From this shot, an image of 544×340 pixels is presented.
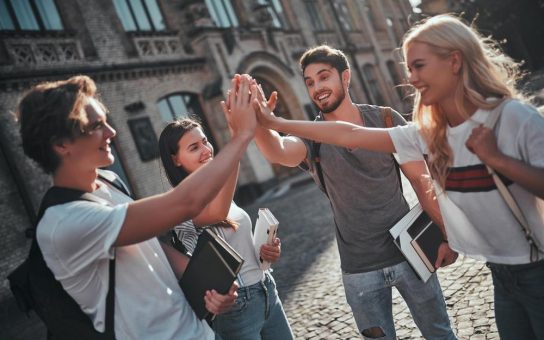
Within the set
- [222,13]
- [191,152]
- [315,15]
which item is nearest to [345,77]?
[191,152]

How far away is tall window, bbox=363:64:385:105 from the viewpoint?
72.7ft

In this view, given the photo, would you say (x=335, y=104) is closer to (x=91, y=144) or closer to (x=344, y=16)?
(x=91, y=144)

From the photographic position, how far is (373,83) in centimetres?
2261

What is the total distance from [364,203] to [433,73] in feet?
2.74

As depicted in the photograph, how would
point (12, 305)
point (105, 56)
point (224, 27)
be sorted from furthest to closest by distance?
point (224, 27) < point (105, 56) < point (12, 305)

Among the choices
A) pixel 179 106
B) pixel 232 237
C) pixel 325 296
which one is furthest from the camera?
pixel 179 106

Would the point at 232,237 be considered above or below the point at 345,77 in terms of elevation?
below

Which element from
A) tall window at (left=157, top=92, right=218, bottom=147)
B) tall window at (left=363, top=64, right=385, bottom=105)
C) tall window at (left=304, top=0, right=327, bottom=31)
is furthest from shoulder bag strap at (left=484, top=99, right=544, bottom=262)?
tall window at (left=363, top=64, right=385, bottom=105)

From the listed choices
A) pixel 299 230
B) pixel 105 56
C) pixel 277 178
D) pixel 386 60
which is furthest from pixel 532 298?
pixel 386 60

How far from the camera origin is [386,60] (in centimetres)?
2406

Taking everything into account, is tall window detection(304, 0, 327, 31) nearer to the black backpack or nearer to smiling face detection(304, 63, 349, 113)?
smiling face detection(304, 63, 349, 113)

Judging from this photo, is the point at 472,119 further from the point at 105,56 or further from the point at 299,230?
the point at 105,56

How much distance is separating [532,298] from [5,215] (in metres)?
9.37

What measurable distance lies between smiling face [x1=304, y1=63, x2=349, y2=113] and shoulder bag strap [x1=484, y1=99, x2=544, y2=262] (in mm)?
1032
